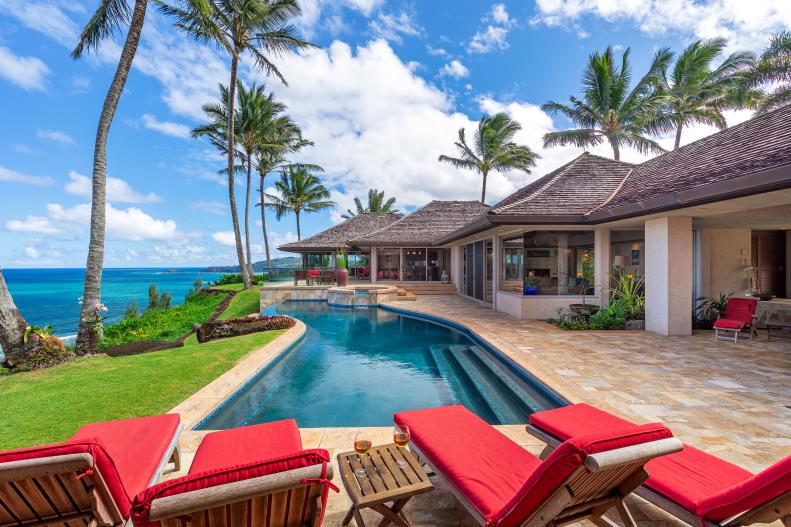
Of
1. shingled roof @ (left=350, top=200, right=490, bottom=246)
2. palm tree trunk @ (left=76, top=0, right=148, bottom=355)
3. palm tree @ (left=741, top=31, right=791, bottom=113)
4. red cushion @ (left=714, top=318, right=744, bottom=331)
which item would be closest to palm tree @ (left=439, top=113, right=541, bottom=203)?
shingled roof @ (left=350, top=200, right=490, bottom=246)

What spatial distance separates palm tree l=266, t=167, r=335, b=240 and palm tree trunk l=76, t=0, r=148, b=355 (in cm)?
2519

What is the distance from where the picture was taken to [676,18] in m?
14.8

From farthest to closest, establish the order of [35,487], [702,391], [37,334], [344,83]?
1. [344,83]
2. [37,334]
3. [702,391]
4. [35,487]

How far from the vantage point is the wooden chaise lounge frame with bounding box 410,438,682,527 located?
1.63 metres

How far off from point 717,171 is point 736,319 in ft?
11.2

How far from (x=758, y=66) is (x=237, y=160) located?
3204 centimetres

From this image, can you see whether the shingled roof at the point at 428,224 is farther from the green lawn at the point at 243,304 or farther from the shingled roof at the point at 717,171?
the shingled roof at the point at 717,171

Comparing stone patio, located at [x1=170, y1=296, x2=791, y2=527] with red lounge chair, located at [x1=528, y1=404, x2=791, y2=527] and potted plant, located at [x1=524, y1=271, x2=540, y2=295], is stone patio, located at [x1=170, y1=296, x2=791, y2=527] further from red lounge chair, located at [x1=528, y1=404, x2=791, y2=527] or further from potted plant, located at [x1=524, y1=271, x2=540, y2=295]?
potted plant, located at [x1=524, y1=271, x2=540, y2=295]

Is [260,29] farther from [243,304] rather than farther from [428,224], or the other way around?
[428,224]

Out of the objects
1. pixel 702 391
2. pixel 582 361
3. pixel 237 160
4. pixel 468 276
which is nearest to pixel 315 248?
pixel 237 160

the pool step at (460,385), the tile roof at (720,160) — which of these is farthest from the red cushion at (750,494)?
the tile roof at (720,160)

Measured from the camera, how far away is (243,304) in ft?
58.8

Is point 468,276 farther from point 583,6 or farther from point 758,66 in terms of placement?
point 758,66

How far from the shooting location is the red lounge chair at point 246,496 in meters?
1.39
